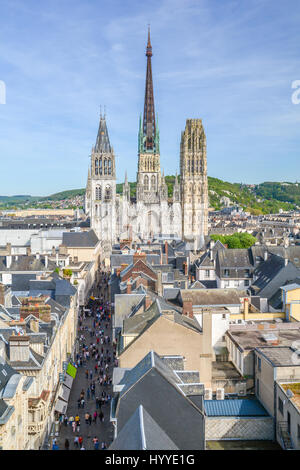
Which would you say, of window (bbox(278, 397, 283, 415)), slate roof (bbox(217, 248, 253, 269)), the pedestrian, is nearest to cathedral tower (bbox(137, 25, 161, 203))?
slate roof (bbox(217, 248, 253, 269))

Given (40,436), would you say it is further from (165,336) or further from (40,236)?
(40,236)

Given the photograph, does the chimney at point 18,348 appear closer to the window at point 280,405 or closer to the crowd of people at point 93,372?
the crowd of people at point 93,372

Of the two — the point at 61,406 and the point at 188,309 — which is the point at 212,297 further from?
the point at 61,406

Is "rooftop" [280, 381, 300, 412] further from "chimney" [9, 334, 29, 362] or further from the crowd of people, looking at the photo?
"chimney" [9, 334, 29, 362]

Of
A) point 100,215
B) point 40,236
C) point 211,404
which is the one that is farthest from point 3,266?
point 100,215

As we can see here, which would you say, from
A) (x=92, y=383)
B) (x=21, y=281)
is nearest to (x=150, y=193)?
(x=21, y=281)

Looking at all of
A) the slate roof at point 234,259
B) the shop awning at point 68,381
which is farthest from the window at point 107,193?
the shop awning at point 68,381
